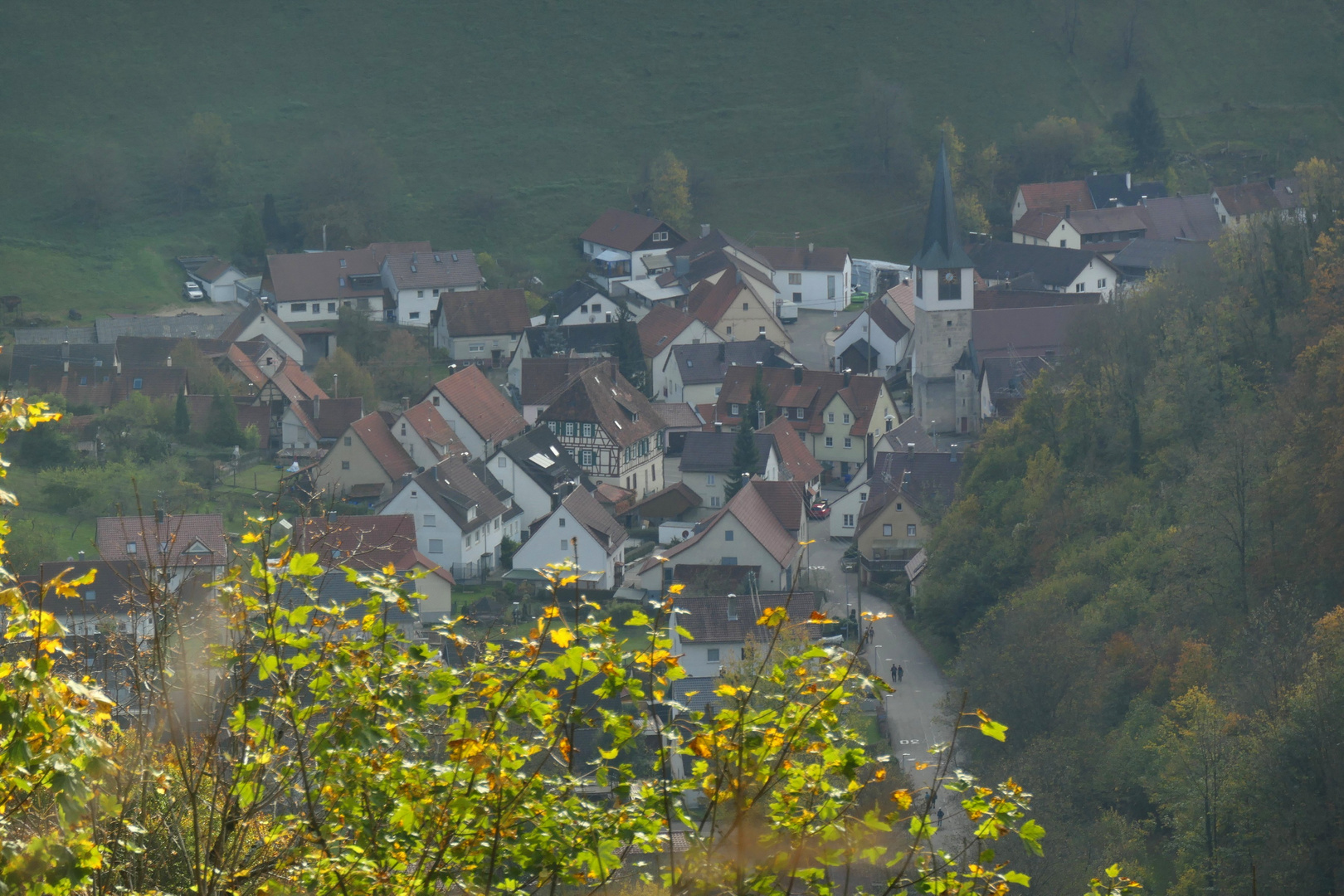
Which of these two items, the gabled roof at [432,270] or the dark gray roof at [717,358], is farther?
the gabled roof at [432,270]

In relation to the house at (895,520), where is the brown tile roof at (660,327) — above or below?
above

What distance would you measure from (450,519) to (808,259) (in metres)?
31.7

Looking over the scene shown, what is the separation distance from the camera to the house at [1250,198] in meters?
71.6

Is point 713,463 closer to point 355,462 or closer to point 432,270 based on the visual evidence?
point 355,462

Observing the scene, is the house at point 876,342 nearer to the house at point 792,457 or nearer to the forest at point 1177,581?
the house at point 792,457

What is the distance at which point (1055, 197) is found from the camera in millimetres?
75938

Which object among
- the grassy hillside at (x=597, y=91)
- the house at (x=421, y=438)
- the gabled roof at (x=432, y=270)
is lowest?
the house at (x=421, y=438)

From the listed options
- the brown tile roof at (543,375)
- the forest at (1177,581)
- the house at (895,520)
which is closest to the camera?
the forest at (1177,581)

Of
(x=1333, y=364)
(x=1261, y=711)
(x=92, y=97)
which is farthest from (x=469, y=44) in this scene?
(x=1261, y=711)

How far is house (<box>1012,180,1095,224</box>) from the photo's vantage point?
7531 centimetres

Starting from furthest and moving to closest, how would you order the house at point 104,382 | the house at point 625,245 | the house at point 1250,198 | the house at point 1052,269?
the house at point 1250,198 < the house at point 625,245 < the house at point 1052,269 < the house at point 104,382

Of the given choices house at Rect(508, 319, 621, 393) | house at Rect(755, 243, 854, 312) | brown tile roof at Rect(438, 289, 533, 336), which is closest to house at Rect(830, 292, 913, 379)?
house at Rect(755, 243, 854, 312)

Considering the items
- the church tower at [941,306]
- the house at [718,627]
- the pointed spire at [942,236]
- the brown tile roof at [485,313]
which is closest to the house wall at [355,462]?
the house at [718,627]

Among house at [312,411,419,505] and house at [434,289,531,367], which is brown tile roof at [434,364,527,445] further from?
house at [434,289,531,367]
